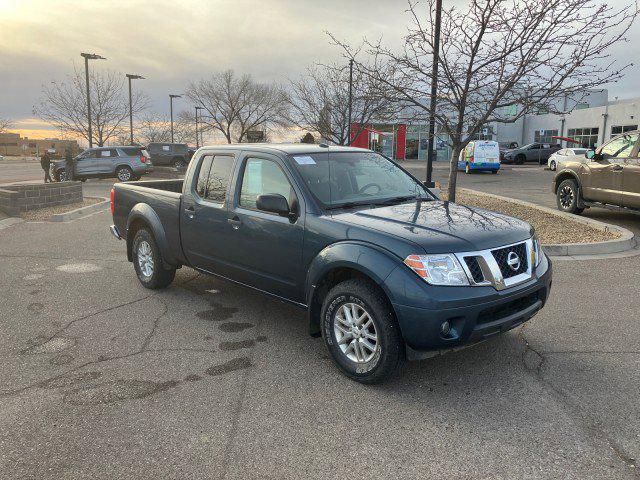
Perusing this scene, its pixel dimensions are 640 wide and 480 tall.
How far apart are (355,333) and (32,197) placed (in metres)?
12.2

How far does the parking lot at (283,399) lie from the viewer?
2799mm

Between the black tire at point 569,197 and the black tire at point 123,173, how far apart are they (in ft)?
65.1

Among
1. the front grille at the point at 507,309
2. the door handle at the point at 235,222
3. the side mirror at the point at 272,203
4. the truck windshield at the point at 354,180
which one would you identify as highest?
the truck windshield at the point at 354,180

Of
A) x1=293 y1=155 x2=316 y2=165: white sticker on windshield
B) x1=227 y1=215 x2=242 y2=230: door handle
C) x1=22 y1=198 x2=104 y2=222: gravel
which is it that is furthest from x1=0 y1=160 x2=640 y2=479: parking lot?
x1=22 y1=198 x2=104 y2=222: gravel

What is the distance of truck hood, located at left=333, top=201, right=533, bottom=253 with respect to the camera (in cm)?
341

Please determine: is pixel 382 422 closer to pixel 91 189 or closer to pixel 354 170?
pixel 354 170

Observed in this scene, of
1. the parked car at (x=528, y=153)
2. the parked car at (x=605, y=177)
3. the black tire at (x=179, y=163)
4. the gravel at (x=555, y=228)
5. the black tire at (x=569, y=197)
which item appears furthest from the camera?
the parked car at (x=528, y=153)

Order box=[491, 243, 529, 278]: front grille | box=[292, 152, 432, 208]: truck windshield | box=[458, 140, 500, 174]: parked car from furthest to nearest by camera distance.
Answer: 1. box=[458, 140, 500, 174]: parked car
2. box=[292, 152, 432, 208]: truck windshield
3. box=[491, 243, 529, 278]: front grille

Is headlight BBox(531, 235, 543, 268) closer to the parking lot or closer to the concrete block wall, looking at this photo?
the parking lot

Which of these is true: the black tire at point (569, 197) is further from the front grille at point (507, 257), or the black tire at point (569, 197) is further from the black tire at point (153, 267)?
the black tire at point (153, 267)

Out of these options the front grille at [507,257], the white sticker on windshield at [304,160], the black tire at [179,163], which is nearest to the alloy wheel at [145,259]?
the white sticker on windshield at [304,160]

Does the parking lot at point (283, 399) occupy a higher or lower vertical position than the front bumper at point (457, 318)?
lower

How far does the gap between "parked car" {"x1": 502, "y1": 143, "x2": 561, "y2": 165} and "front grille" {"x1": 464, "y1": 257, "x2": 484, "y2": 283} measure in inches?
1624

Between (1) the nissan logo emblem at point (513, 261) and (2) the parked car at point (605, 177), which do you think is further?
(2) the parked car at point (605, 177)
